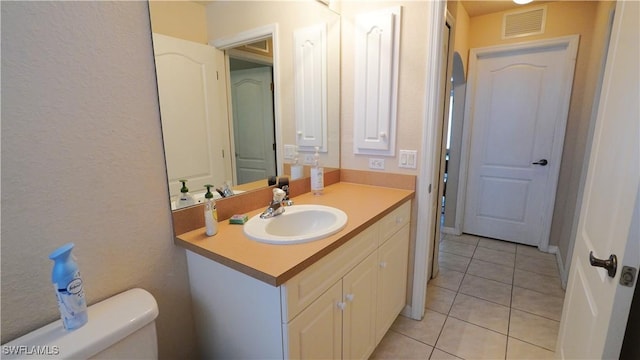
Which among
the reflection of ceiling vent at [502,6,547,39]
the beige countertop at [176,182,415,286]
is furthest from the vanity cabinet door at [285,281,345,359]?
the reflection of ceiling vent at [502,6,547,39]

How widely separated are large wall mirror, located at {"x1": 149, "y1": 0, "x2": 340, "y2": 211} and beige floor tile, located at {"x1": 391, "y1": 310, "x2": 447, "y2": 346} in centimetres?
127

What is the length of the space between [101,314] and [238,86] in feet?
3.55

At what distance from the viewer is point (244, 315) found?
3.44ft

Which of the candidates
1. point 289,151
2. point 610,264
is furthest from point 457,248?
point 610,264

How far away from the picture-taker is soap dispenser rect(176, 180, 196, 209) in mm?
1180

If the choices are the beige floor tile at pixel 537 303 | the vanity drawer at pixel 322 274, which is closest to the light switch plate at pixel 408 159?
the vanity drawer at pixel 322 274

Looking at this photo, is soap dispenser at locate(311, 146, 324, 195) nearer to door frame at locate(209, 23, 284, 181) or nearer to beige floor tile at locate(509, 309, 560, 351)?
door frame at locate(209, 23, 284, 181)

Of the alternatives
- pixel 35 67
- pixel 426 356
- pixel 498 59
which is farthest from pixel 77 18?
pixel 498 59

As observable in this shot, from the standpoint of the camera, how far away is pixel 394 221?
5.40 ft

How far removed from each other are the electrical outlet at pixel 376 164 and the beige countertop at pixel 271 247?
420 mm

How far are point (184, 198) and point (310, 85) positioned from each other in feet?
3.64

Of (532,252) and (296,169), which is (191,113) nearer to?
(296,169)

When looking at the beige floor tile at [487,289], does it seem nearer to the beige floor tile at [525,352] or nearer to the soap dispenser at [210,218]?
the beige floor tile at [525,352]

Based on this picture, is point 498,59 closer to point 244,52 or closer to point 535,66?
point 535,66
